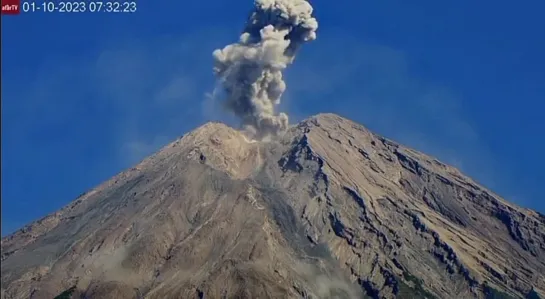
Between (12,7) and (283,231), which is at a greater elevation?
(283,231)

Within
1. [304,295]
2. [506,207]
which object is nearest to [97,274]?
[304,295]

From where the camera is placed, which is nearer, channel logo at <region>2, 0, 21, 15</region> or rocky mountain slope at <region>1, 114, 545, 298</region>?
channel logo at <region>2, 0, 21, 15</region>

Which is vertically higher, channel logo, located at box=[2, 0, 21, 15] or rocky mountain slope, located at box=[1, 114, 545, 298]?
rocky mountain slope, located at box=[1, 114, 545, 298]

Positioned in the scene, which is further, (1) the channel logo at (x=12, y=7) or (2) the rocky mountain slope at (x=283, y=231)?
(2) the rocky mountain slope at (x=283, y=231)

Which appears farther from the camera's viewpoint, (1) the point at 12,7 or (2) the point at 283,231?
(2) the point at 283,231

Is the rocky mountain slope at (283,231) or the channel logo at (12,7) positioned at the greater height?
the rocky mountain slope at (283,231)

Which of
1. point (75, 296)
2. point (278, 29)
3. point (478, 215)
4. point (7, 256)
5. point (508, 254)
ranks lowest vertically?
point (75, 296)

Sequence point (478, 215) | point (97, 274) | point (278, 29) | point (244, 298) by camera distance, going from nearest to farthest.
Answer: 1. point (244, 298)
2. point (97, 274)
3. point (278, 29)
4. point (478, 215)

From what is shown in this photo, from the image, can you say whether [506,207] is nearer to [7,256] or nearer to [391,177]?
[391,177]
